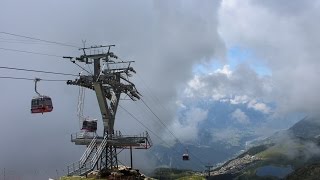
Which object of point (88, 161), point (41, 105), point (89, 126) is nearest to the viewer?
point (41, 105)

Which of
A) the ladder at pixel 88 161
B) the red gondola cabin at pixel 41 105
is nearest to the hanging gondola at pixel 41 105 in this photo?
the red gondola cabin at pixel 41 105

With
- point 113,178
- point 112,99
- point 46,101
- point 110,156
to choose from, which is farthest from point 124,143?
point 46,101

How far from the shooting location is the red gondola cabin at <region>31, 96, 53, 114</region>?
5488 cm

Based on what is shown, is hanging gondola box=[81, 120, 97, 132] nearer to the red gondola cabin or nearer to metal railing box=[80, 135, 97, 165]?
metal railing box=[80, 135, 97, 165]

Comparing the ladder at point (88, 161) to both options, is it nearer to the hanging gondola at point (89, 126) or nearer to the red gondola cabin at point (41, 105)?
the hanging gondola at point (89, 126)

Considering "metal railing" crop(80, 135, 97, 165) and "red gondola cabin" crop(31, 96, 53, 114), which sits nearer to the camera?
"red gondola cabin" crop(31, 96, 53, 114)

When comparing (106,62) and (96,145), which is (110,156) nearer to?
(96,145)

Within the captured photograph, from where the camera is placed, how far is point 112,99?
75375 mm

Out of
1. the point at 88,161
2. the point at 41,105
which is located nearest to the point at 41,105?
the point at 41,105

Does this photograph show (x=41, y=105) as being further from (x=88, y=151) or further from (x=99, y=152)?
(x=99, y=152)

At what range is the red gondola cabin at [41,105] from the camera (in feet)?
180

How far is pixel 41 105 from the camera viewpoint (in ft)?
180

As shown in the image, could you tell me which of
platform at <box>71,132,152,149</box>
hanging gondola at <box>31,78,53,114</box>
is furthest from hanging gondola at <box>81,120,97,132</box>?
hanging gondola at <box>31,78,53,114</box>

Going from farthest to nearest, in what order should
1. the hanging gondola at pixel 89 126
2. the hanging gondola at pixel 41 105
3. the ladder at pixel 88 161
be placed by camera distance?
the hanging gondola at pixel 89 126 → the ladder at pixel 88 161 → the hanging gondola at pixel 41 105
